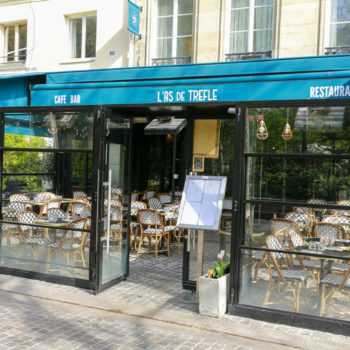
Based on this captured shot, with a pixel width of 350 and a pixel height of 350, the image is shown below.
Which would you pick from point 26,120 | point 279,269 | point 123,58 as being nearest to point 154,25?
point 123,58

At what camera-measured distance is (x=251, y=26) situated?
39.4ft

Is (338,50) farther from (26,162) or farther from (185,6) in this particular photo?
(26,162)

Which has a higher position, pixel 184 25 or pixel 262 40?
pixel 184 25

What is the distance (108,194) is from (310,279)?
291 centimetres

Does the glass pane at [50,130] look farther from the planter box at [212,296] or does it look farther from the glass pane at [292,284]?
the glass pane at [292,284]

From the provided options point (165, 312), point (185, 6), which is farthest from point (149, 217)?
point (185, 6)

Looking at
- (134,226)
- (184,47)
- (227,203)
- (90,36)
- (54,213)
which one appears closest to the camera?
(227,203)

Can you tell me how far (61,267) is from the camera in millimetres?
6594

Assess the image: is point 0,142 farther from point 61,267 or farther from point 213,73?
point 213,73

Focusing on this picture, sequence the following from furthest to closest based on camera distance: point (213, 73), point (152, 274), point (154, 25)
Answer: point (154, 25) < point (152, 274) < point (213, 73)

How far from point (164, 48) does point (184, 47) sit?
62 centimetres

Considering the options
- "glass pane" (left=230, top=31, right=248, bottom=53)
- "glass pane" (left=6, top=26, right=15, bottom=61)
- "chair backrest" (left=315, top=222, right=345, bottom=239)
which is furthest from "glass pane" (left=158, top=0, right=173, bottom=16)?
"chair backrest" (left=315, top=222, right=345, bottom=239)

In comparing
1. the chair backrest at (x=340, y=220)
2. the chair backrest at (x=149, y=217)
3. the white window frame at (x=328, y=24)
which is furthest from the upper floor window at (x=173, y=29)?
the chair backrest at (x=340, y=220)

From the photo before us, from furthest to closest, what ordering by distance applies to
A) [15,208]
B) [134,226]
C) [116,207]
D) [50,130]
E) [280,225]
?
1. [134,226]
2. [15,208]
3. [50,130]
4. [116,207]
5. [280,225]
